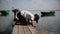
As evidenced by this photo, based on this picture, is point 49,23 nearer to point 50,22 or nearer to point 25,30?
point 50,22

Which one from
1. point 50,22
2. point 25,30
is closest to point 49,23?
point 50,22

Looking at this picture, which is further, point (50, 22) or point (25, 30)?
point (50, 22)

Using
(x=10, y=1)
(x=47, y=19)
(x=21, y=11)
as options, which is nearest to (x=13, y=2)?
(x=10, y=1)

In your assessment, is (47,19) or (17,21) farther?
(47,19)

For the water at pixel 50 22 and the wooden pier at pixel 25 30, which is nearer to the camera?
the wooden pier at pixel 25 30

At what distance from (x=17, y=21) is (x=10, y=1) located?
56cm

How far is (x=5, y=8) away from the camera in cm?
335

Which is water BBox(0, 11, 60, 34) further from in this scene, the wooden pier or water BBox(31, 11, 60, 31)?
the wooden pier

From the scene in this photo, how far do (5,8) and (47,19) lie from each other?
111 cm

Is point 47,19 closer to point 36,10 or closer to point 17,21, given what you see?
point 36,10

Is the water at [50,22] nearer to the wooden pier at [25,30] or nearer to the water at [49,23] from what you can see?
the water at [49,23]

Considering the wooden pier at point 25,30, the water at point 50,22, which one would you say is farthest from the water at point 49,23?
the wooden pier at point 25,30

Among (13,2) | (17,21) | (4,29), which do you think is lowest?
(4,29)

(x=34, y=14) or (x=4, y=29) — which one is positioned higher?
(x=34, y=14)
